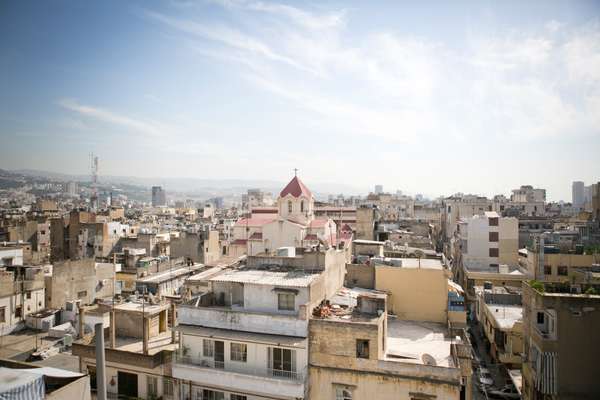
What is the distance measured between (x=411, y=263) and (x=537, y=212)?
68288mm

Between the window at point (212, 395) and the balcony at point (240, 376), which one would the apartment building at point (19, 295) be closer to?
the balcony at point (240, 376)

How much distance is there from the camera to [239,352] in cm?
1969

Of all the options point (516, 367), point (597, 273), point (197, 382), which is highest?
point (597, 273)

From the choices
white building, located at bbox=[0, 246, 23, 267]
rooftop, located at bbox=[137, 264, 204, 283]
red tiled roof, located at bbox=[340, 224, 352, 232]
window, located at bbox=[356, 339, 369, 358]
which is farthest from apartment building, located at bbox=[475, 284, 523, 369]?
white building, located at bbox=[0, 246, 23, 267]

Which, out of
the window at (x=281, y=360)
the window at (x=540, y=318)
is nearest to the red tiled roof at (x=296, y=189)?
the window at (x=281, y=360)

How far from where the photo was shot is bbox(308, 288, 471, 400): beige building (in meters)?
17.5

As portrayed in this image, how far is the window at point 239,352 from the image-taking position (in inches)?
772

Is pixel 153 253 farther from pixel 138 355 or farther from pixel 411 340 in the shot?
pixel 411 340

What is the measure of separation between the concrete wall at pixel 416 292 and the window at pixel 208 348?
1095 centimetres

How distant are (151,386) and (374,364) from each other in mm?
11762

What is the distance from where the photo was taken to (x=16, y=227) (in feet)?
184

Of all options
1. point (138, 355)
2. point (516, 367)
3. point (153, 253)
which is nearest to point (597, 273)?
point (516, 367)

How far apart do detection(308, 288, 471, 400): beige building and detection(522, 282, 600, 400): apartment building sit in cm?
334

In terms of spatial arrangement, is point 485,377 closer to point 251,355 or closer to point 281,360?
point 281,360
